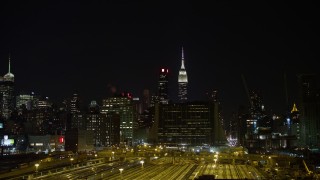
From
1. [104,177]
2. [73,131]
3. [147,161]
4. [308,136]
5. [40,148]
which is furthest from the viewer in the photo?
[308,136]

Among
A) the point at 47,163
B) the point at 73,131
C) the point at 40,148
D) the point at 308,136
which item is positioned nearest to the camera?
the point at 47,163

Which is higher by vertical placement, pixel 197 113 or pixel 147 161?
pixel 197 113

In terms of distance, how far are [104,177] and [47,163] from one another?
23399 millimetres

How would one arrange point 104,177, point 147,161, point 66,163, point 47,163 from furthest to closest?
1. point 147,161
2. point 66,163
3. point 47,163
4. point 104,177

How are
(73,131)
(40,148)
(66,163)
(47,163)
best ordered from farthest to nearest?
1. (40,148)
2. (73,131)
3. (66,163)
4. (47,163)

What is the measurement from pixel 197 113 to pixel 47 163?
81.6 meters

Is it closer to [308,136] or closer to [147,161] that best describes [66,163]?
[147,161]

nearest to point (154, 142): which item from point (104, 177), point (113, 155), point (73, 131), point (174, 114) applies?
point (174, 114)

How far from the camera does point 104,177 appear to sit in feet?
217

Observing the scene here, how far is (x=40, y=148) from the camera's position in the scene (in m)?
153

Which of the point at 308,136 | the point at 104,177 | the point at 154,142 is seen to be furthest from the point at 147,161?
the point at 308,136

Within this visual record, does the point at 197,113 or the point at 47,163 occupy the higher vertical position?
the point at 197,113

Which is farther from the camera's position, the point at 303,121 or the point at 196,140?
the point at 303,121

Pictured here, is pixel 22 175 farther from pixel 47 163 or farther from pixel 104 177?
pixel 47 163
